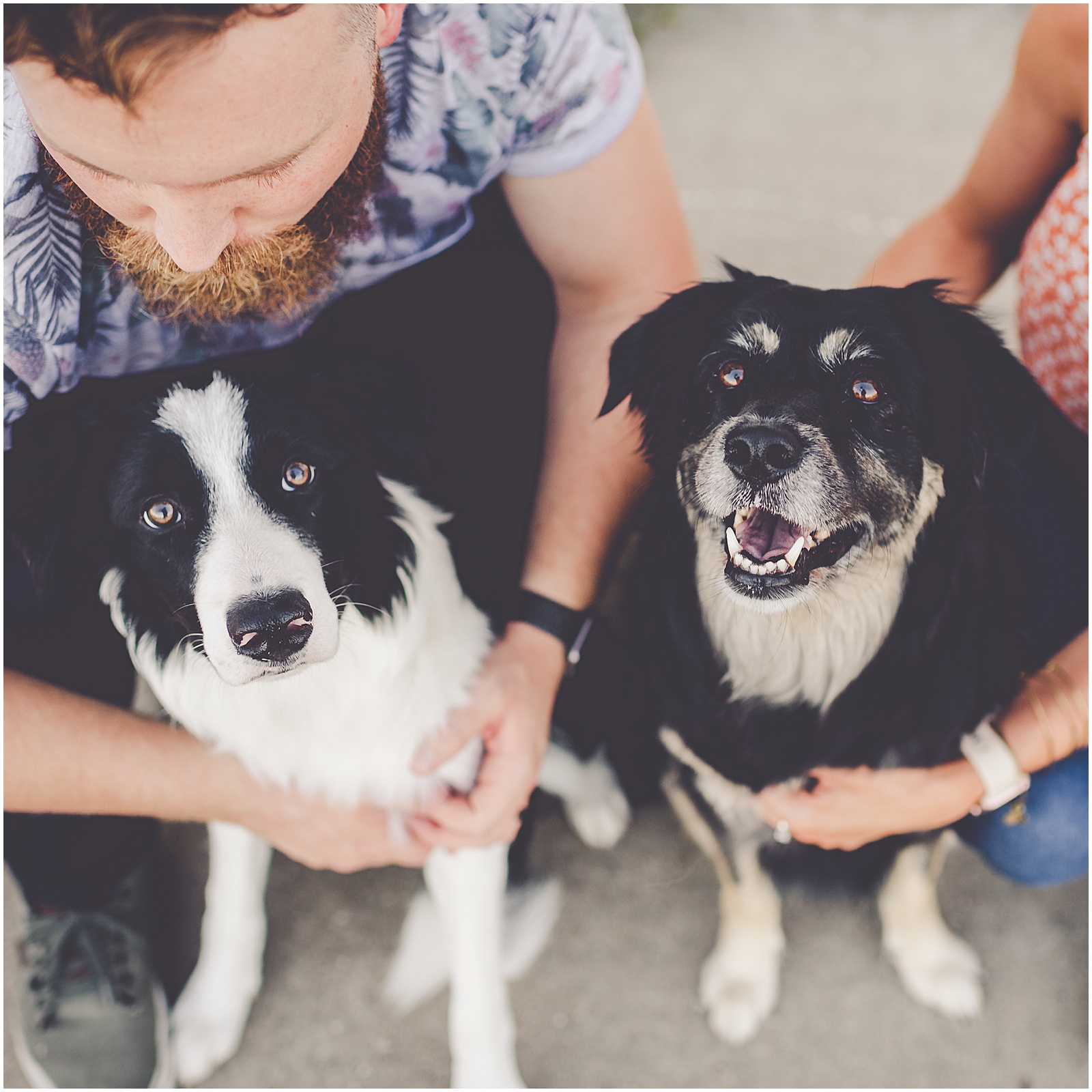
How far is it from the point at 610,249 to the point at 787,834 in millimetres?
1020

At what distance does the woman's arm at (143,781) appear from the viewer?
1.26m

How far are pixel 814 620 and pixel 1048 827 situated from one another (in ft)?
1.83

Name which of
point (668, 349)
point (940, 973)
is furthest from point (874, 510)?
point (940, 973)

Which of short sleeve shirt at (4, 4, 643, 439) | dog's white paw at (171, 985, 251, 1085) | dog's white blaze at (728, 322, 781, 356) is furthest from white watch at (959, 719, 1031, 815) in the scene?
dog's white paw at (171, 985, 251, 1085)

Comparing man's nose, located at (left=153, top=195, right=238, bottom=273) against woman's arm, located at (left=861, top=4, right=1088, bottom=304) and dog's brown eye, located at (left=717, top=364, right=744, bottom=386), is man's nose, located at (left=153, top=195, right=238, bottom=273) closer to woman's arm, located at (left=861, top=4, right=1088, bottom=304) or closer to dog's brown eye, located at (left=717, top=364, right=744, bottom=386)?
→ dog's brown eye, located at (left=717, top=364, right=744, bottom=386)

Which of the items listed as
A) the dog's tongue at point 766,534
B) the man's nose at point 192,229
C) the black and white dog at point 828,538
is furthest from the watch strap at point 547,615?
the man's nose at point 192,229

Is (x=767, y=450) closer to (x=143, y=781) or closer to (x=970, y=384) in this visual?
(x=970, y=384)

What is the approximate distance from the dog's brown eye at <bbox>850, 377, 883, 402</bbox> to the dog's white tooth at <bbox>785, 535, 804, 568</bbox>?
203mm

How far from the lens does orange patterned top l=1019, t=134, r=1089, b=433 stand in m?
1.33

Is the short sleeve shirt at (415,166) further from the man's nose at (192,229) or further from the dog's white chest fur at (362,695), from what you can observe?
the dog's white chest fur at (362,695)

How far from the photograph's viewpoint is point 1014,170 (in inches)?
61.5

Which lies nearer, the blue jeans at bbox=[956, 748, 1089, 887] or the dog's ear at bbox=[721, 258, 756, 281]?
the dog's ear at bbox=[721, 258, 756, 281]

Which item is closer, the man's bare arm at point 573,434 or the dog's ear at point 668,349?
the dog's ear at point 668,349

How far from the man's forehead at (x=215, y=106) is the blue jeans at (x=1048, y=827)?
1445mm
